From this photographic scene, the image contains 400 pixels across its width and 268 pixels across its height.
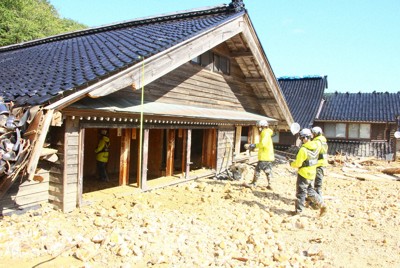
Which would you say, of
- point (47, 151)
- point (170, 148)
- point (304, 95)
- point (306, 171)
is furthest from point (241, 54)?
point (304, 95)

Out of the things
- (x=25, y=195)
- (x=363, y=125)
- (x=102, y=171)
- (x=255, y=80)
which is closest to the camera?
(x=25, y=195)

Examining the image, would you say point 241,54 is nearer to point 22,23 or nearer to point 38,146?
point 38,146

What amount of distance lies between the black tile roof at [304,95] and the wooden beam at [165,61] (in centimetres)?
1288

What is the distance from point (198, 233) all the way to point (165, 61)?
3935 millimetres

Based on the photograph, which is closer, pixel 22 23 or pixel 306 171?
pixel 306 171

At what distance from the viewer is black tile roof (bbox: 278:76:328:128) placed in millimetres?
21250

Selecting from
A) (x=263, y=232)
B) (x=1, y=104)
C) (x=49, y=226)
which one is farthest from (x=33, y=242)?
(x=263, y=232)

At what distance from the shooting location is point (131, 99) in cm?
747


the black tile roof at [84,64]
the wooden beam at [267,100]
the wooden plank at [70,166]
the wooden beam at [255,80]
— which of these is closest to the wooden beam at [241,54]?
the wooden beam at [255,80]

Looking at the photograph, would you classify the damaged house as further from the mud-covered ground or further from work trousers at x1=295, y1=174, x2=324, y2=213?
work trousers at x1=295, y1=174, x2=324, y2=213

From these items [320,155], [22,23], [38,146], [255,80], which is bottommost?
[320,155]

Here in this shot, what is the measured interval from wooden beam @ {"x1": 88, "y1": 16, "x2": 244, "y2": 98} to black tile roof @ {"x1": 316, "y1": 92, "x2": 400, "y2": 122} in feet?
49.0

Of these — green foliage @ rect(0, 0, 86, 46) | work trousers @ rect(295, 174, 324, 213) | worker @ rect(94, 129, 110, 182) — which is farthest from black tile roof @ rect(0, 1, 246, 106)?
green foliage @ rect(0, 0, 86, 46)

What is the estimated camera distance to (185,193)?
26.1 feet
